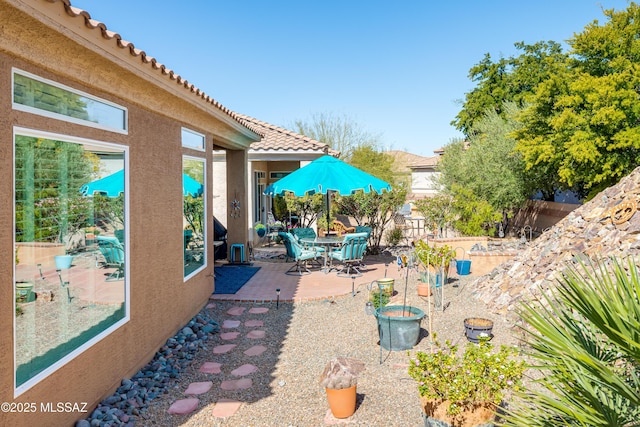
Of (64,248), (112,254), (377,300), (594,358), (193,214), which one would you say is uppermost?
(193,214)

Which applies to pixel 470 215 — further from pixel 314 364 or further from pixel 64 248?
pixel 64 248

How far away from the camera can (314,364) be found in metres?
6.57

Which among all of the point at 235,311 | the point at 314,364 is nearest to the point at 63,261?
the point at 314,364

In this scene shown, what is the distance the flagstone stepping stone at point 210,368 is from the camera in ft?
21.0

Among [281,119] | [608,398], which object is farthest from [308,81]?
[608,398]

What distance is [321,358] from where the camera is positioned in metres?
6.81

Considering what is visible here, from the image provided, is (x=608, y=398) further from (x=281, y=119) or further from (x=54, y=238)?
(x=281, y=119)

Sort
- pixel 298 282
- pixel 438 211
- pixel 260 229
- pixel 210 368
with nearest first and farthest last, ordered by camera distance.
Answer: pixel 210 368 < pixel 298 282 < pixel 438 211 < pixel 260 229

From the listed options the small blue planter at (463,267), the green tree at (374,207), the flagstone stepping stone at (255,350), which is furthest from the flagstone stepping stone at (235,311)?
the green tree at (374,207)

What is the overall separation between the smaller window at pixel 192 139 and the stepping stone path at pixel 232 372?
3.37 m

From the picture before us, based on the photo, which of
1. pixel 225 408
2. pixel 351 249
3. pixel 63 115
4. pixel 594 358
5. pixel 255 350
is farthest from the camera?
pixel 351 249

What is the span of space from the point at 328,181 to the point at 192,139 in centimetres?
409

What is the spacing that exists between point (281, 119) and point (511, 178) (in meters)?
24.4

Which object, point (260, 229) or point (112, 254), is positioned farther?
point (260, 229)
